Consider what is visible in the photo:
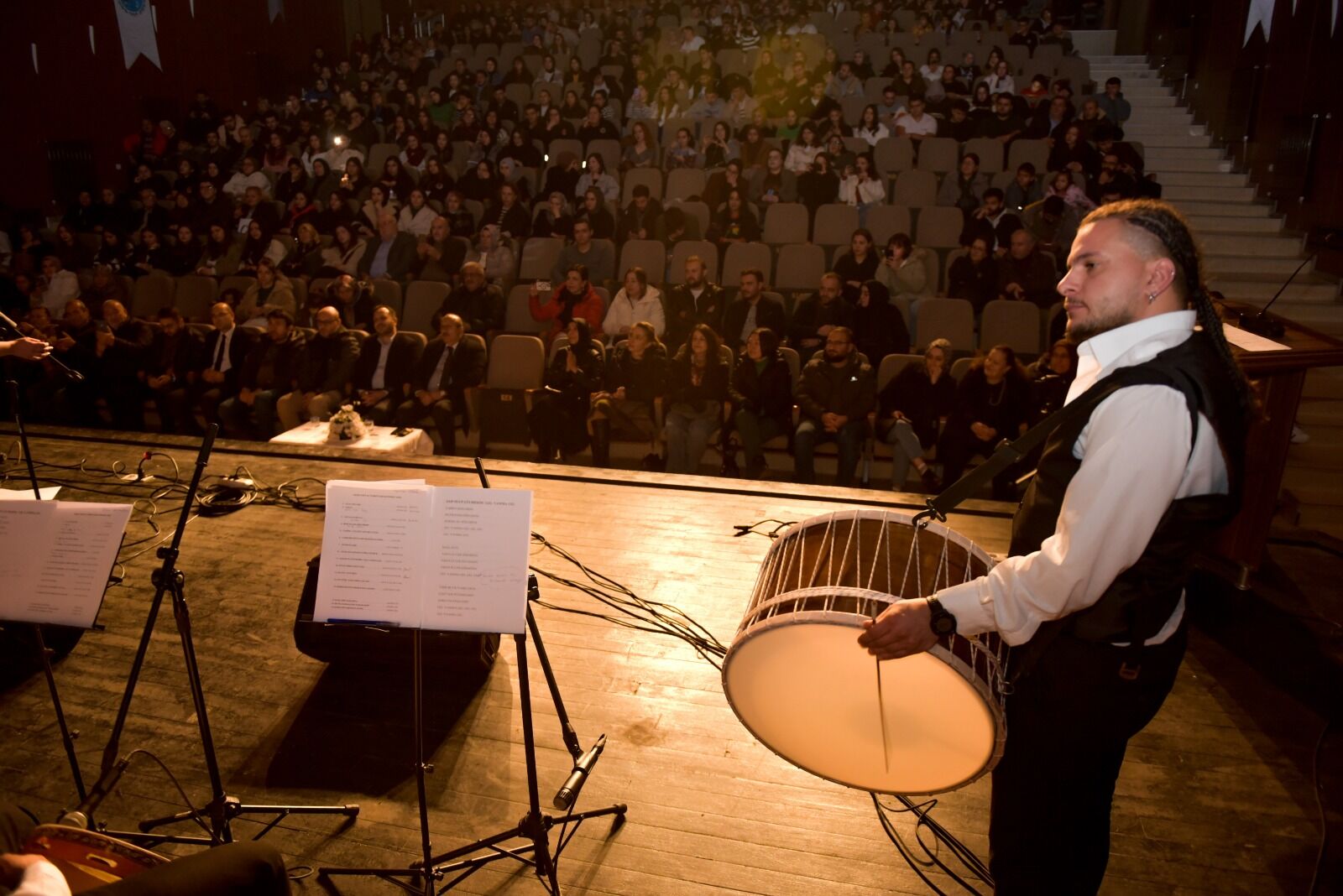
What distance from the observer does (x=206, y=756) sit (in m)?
2.21

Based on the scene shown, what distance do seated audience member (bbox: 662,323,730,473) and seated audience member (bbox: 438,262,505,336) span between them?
206 centimetres

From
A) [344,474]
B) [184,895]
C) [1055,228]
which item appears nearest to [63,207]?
[344,474]

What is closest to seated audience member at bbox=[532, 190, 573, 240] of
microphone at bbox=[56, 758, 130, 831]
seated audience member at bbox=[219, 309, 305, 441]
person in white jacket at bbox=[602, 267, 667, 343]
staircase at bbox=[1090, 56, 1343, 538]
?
person in white jacket at bbox=[602, 267, 667, 343]

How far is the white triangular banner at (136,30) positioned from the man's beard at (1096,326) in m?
14.4

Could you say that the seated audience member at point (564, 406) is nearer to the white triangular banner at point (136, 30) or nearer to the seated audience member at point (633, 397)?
the seated audience member at point (633, 397)

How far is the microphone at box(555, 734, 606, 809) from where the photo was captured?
1973 mm

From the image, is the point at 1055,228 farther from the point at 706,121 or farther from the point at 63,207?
the point at 63,207

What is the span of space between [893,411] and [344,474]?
3.26m

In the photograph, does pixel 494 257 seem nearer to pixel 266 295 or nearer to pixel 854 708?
pixel 266 295

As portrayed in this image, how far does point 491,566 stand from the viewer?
6.07 feet

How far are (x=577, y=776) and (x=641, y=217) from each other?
6.42 meters

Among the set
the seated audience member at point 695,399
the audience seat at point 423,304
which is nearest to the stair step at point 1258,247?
the seated audience member at point 695,399

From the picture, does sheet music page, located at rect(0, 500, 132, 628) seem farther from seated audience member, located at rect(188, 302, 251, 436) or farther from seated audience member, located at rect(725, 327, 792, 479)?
seated audience member, located at rect(188, 302, 251, 436)

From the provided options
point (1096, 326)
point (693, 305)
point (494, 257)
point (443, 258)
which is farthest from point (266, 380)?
point (1096, 326)
